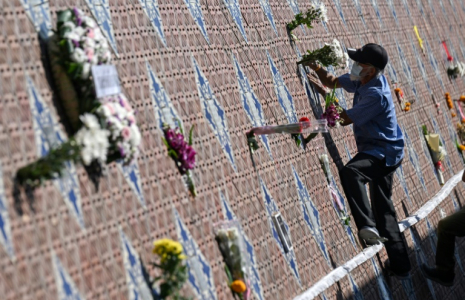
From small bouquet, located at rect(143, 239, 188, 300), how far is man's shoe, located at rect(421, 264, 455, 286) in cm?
323

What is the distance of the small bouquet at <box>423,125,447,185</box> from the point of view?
784 centimetres

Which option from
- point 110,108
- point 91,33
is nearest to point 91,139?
point 110,108

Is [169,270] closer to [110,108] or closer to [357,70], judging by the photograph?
[110,108]

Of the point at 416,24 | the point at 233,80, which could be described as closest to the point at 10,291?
the point at 233,80


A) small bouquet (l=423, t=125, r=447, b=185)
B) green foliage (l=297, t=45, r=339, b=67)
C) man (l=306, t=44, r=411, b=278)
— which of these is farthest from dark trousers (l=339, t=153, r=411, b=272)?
small bouquet (l=423, t=125, r=447, b=185)

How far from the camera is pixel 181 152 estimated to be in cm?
430

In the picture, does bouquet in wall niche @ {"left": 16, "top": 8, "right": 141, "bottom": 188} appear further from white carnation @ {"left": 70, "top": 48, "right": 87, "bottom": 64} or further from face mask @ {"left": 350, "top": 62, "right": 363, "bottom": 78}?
face mask @ {"left": 350, "top": 62, "right": 363, "bottom": 78}

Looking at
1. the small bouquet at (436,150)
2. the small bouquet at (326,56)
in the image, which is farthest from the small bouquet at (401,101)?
the small bouquet at (326,56)

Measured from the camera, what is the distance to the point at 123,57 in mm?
4199

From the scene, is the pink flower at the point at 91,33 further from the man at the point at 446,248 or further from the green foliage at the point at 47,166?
the man at the point at 446,248

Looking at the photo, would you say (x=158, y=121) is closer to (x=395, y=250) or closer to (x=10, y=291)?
(x=10, y=291)


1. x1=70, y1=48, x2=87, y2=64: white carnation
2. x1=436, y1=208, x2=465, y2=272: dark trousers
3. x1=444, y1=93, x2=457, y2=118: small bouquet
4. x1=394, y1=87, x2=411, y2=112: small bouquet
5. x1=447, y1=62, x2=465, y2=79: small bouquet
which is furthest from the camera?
x1=447, y1=62, x2=465, y2=79: small bouquet

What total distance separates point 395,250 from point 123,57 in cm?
272

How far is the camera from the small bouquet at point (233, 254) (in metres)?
4.39
